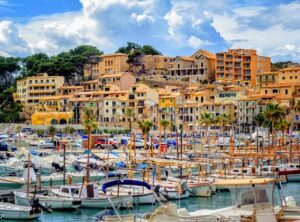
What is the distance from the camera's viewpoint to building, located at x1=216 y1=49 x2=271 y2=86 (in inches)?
4788

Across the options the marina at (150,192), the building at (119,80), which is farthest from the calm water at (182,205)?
the building at (119,80)

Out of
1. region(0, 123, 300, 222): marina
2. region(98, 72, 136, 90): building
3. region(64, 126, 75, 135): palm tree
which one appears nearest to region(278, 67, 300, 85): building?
region(98, 72, 136, 90): building

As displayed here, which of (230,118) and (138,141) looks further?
(230,118)

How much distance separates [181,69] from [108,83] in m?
17.7

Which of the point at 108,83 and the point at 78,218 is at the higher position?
the point at 108,83

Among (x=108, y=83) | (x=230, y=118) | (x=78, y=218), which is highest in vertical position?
(x=108, y=83)

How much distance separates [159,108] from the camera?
105875mm

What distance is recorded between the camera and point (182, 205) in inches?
1517

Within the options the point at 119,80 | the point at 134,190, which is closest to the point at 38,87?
the point at 119,80

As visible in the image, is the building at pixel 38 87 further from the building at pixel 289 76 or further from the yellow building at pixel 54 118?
the building at pixel 289 76

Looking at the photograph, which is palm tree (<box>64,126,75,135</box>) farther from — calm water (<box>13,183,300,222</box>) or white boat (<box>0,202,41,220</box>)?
white boat (<box>0,202,41,220</box>)

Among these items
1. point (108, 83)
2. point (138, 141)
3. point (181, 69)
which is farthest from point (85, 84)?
point (138, 141)

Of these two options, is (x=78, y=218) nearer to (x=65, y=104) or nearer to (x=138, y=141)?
(x=138, y=141)

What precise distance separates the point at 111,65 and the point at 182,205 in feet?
308
